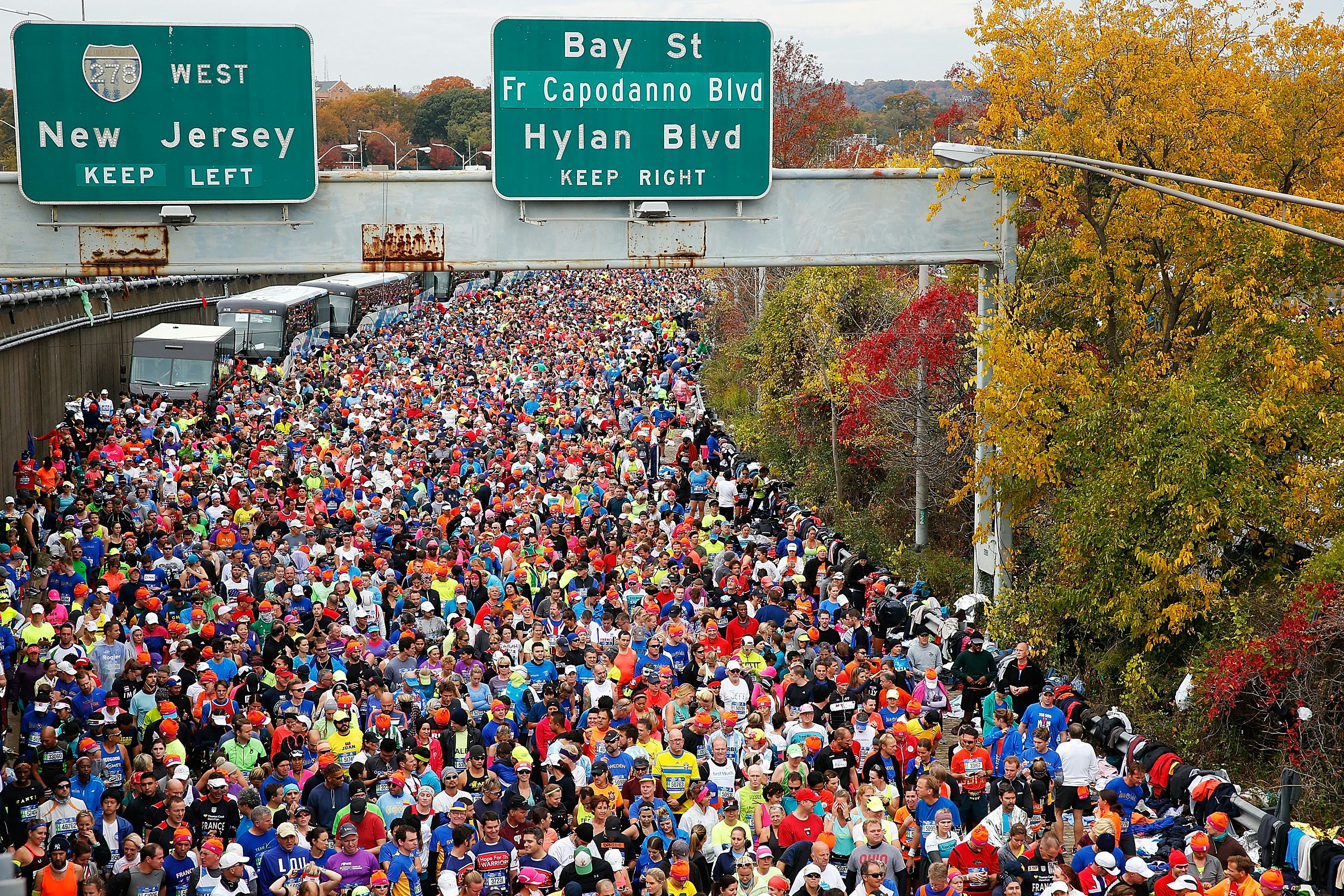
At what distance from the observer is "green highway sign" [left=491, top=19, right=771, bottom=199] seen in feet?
49.9

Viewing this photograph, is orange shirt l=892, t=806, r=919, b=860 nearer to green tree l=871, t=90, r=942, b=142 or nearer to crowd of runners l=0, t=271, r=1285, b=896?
crowd of runners l=0, t=271, r=1285, b=896

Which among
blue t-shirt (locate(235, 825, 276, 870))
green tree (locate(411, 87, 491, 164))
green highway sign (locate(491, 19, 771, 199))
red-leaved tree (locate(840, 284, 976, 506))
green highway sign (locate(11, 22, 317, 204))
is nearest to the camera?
blue t-shirt (locate(235, 825, 276, 870))

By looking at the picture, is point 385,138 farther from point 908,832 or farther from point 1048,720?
point 908,832

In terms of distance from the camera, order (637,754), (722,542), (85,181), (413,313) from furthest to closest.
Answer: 1. (413,313)
2. (722,542)
3. (85,181)
4. (637,754)

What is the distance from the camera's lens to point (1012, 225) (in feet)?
56.3

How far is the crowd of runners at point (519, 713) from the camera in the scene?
9648 mm

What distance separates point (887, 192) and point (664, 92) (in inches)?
129

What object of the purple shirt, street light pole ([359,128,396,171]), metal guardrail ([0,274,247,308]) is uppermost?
street light pole ([359,128,396,171])

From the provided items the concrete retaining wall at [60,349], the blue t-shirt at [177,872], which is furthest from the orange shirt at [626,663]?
the concrete retaining wall at [60,349]

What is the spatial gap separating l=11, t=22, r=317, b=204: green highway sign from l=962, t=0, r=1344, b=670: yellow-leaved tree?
8156 millimetres

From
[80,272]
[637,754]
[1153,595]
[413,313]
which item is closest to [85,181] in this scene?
[80,272]

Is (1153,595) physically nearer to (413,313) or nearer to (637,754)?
(637,754)

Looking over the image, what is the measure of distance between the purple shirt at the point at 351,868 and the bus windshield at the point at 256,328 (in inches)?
1430

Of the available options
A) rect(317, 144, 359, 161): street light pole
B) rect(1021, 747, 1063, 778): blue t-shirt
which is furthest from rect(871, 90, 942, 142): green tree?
rect(1021, 747, 1063, 778): blue t-shirt
